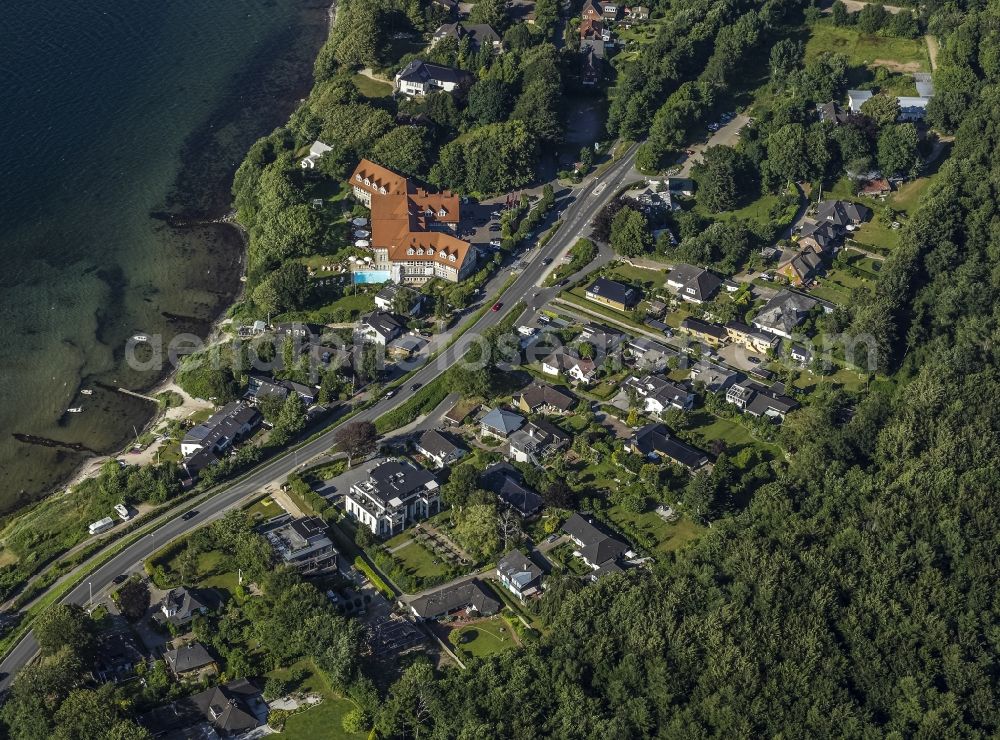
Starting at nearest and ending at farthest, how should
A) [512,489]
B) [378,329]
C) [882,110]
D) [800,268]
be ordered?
[512,489]
[378,329]
[800,268]
[882,110]

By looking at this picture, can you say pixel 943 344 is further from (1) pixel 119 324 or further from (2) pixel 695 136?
(1) pixel 119 324

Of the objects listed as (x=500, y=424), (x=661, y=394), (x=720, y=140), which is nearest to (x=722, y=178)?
(x=720, y=140)

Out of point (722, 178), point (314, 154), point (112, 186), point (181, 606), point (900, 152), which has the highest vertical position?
point (314, 154)

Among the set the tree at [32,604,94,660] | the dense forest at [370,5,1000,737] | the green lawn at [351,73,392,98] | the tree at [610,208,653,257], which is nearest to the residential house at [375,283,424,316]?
the tree at [610,208,653,257]

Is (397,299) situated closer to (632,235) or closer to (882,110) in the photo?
(632,235)

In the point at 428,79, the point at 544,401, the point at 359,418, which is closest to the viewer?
the point at 359,418

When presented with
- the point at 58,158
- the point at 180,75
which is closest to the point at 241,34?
Result: the point at 180,75
